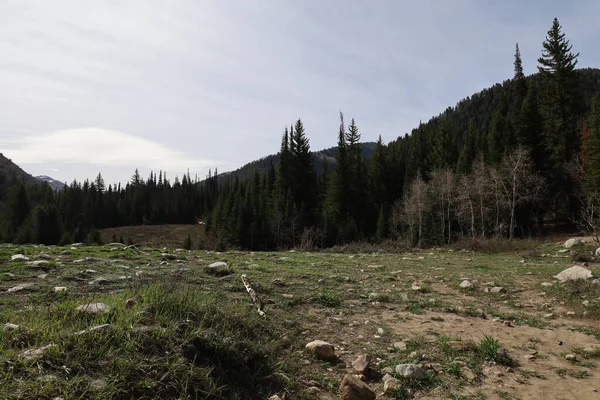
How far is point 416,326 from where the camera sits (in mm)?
6430

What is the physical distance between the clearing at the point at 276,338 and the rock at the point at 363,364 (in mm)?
106

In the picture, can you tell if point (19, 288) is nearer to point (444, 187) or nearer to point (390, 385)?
point (390, 385)

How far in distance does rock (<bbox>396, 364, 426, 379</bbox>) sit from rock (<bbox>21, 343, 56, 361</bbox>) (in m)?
4.02

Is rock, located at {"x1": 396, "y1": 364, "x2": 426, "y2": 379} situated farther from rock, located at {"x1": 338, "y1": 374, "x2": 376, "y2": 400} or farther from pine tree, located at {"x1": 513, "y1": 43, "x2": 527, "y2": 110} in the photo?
pine tree, located at {"x1": 513, "y1": 43, "x2": 527, "y2": 110}

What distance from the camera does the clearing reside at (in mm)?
3332

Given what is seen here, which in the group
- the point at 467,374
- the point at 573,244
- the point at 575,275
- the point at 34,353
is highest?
the point at 34,353

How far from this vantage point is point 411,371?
4410 millimetres

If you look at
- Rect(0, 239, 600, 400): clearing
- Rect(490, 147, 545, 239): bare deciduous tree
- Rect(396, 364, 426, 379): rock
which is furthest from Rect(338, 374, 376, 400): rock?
Rect(490, 147, 545, 239): bare deciduous tree

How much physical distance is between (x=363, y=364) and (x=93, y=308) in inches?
144

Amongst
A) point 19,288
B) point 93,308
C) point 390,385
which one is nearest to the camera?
point 390,385

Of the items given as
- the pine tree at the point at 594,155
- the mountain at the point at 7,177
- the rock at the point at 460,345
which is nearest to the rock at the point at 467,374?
the rock at the point at 460,345

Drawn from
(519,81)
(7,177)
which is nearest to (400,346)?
(519,81)

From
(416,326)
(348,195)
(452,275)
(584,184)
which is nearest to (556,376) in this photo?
(416,326)

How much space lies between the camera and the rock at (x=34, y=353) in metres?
3.13
